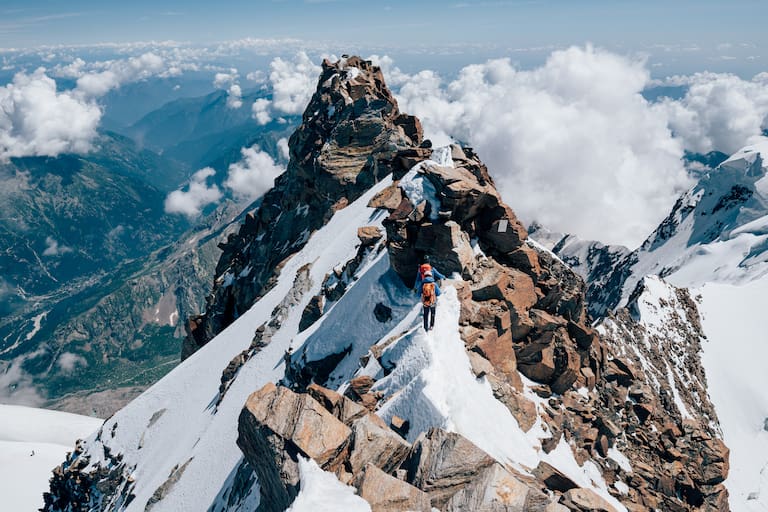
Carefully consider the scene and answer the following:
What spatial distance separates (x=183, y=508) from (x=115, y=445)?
2774 cm

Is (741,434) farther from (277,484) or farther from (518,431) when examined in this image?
(277,484)

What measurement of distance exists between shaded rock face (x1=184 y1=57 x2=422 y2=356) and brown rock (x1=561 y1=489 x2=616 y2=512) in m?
51.3

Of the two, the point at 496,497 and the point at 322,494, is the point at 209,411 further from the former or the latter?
the point at 496,497

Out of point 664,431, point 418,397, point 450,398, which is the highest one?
point 418,397

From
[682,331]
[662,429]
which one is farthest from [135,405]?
[682,331]

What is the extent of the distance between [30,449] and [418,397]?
147m

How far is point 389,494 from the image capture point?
1235 centimetres

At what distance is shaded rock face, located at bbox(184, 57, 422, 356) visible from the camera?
227 feet

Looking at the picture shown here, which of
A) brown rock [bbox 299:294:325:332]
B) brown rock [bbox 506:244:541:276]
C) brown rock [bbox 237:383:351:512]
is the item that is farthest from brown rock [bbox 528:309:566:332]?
brown rock [bbox 299:294:325:332]

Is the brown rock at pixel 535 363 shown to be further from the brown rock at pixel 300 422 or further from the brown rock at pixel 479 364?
the brown rock at pixel 300 422

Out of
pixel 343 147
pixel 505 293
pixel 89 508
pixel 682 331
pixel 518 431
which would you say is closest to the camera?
pixel 518 431

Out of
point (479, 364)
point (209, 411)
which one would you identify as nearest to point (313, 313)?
point (209, 411)

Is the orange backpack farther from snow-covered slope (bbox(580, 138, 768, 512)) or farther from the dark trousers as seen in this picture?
snow-covered slope (bbox(580, 138, 768, 512))

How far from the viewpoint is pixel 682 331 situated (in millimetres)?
80625
